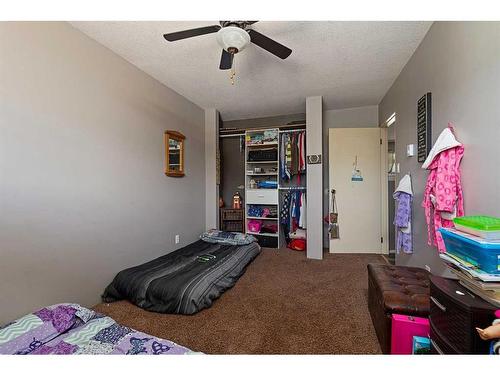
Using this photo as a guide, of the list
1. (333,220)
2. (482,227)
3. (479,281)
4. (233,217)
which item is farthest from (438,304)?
(233,217)

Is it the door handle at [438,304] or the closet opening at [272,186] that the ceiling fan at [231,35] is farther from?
the closet opening at [272,186]

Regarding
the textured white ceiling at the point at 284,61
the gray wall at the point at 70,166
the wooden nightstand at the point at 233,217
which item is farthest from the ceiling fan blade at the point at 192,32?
the wooden nightstand at the point at 233,217

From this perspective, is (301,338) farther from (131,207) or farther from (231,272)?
(131,207)

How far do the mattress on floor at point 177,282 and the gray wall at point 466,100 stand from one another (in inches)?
73.1

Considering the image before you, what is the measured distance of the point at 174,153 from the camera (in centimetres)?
307

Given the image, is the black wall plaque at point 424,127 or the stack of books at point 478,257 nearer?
the stack of books at point 478,257

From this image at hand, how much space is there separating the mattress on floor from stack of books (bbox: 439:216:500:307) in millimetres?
1751

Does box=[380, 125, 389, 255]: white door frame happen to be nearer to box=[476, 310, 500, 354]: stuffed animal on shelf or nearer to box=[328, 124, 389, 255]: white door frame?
box=[328, 124, 389, 255]: white door frame

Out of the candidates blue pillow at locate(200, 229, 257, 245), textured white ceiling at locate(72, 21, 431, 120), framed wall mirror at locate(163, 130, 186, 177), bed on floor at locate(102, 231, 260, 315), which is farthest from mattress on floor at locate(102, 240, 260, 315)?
textured white ceiling at locate(72, 21, 431, 120)


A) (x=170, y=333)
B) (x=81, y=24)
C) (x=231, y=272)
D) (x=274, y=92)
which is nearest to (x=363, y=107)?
(x=274, y=92)

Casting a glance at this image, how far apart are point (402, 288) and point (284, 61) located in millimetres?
2267

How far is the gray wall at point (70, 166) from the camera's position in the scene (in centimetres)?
141

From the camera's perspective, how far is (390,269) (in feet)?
5.57

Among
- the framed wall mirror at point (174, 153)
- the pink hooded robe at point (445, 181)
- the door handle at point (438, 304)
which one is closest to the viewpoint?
the door handle at point (438, 304)
